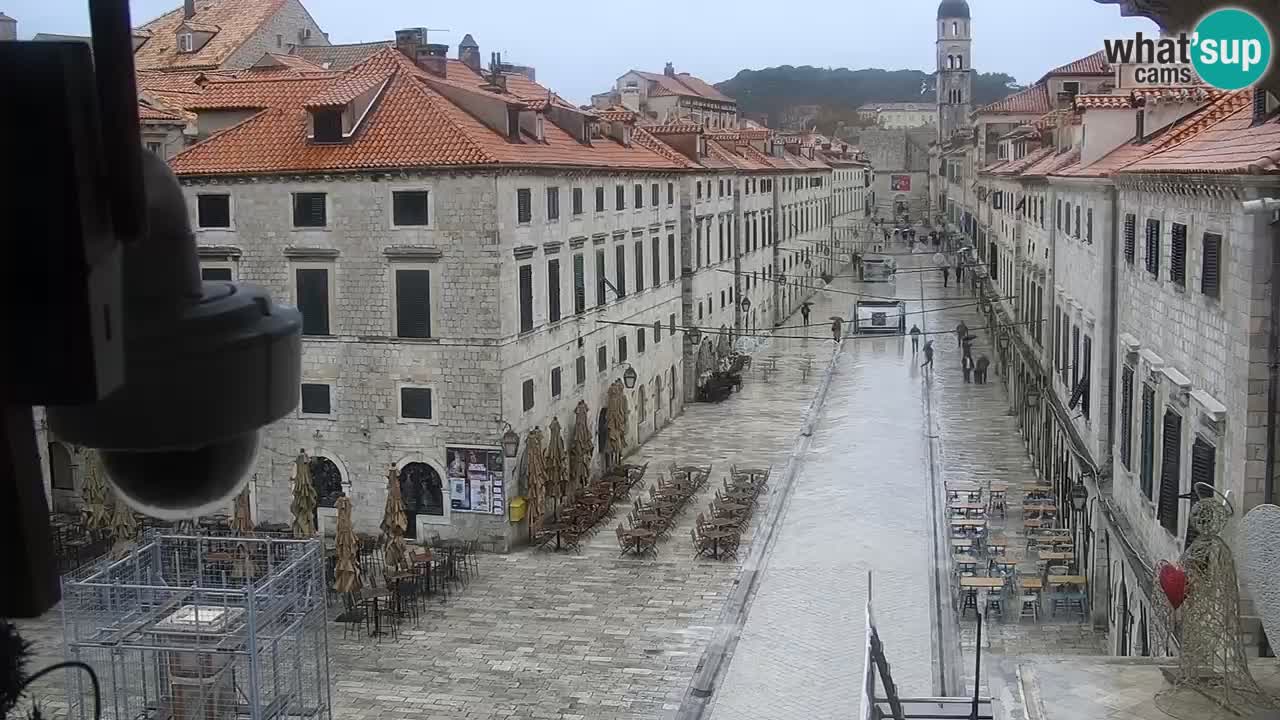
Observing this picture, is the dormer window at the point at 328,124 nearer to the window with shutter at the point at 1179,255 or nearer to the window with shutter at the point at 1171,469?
the window with shutter at the point at 1179,255

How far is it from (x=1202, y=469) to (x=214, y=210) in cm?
2153

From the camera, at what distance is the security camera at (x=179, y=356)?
6.12 ft

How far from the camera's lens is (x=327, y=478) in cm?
2738

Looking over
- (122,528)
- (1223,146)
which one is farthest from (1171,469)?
(122,528)

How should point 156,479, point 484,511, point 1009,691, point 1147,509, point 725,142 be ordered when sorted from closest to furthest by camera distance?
1. point 156,479
2. point 1009,691
3. point 1147,509
4. point 484,511
5. point 725,142

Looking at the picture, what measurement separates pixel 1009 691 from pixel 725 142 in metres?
52.1

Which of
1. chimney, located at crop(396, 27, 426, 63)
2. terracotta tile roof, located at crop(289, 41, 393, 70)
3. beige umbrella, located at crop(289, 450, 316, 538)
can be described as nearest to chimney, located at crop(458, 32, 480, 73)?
terracotta tile roof, located at crop(289, 41, 393, 70)

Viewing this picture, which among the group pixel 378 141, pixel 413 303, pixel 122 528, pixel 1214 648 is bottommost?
pixel 122 528

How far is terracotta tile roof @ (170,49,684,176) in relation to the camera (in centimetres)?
2623

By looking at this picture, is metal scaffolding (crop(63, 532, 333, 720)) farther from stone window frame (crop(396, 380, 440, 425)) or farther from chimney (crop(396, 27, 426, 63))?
chimney (crop(396, 27, 426, 63))

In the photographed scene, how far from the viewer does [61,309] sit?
57.4 inches

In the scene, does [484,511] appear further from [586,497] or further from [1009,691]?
[1009,691]

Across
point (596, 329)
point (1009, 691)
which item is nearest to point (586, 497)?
point (596, 329)

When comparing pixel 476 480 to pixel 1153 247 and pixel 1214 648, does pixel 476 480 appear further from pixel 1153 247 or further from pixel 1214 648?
pixel 1214 648
